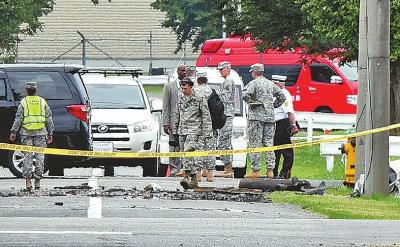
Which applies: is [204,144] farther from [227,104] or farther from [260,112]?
[227,104]

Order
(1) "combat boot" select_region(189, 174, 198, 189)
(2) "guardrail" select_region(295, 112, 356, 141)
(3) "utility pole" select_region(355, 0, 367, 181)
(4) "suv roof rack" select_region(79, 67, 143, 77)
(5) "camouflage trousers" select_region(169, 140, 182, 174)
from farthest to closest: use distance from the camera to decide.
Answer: (2) "guardrail" select_region(295, 112, 356, 141), (4) "suv roof rack" select_region(79, 67, 143, 77), (5) "camouflage trousers" select_region(169, 140, 182, 174), (1) "combat boot" select_region(189, 174, 198, 189), (3) "utility pole" select_region(355, 0, 367, 181)

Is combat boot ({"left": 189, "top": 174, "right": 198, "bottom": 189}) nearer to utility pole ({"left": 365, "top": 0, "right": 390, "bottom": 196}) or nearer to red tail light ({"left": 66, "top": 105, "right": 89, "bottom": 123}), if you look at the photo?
A: utility pole ({"left": 365, "top": 0, "right": 390, "bottom": 196})

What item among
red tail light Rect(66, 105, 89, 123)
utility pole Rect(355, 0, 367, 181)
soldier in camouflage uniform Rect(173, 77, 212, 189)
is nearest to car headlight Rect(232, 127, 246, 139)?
red tail light Rect(66, 105, 89, 123)

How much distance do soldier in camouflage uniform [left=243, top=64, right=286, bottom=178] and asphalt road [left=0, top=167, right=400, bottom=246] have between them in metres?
2.80

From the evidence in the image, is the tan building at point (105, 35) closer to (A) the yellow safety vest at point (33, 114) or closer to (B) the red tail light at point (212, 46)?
(B) the red tail light at point (212, 46)

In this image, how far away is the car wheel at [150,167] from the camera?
2262 centimetres

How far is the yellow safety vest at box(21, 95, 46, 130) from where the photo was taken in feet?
57.4

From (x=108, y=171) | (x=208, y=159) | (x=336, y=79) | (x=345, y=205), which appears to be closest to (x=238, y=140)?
(x=208, y=159)

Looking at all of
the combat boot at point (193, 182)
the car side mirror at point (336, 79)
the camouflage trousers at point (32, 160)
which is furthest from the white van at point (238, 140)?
the car side mirror at point (336, 79)

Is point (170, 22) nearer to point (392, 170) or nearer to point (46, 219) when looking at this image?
point (392, 170)

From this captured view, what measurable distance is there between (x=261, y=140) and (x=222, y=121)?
3.88 ft

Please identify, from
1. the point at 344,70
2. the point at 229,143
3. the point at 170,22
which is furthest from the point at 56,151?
the point at 170,22

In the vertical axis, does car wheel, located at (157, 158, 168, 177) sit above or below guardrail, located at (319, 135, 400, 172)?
below

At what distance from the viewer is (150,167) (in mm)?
22891
